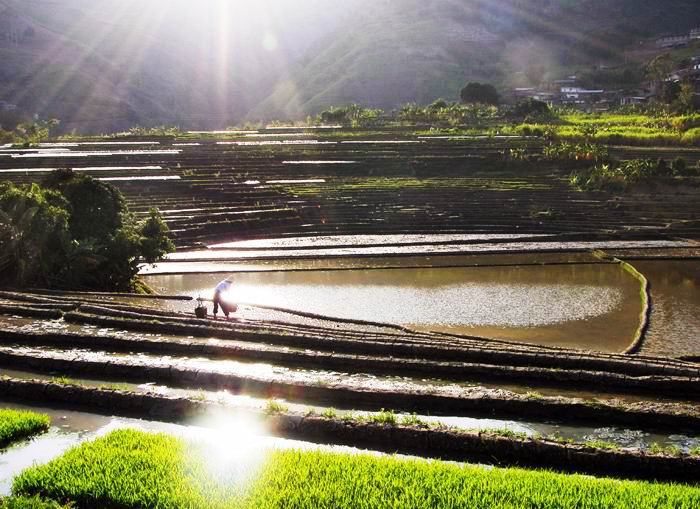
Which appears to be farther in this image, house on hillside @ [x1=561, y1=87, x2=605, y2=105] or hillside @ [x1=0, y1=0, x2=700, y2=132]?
hillside @ [x1=0, y1=0, x2=700, y2=132]

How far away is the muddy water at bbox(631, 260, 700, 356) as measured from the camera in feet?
61.6

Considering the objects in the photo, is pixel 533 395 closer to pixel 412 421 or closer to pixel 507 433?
pixel 507 433

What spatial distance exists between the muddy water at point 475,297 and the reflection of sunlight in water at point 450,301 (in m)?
0.03

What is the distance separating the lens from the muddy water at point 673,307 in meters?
18.8

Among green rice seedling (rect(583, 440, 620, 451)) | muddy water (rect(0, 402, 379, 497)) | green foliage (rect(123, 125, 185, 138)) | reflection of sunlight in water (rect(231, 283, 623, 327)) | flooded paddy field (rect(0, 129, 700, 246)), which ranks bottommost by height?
green rice seedling (rect(583, 440, 620, 451))

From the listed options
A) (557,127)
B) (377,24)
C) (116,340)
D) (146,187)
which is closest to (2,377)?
(116,340)

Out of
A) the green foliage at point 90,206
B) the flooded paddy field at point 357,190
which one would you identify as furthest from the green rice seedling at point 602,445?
the flooded paddy field at point 357,190

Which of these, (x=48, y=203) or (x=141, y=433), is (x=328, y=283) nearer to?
(x=48, y=203)

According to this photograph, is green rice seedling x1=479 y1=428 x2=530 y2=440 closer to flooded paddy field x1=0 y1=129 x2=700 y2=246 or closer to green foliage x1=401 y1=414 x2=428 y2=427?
green foliage x1=401 y1=414 x2=428 y2=427

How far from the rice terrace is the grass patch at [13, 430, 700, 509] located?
0.13 feet

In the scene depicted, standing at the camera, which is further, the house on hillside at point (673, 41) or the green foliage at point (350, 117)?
the house on hillside at point (673, 41)

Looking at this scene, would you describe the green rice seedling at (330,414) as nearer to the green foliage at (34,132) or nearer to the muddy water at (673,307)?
the muddy water at (673,307)

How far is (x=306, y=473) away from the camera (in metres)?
8.48

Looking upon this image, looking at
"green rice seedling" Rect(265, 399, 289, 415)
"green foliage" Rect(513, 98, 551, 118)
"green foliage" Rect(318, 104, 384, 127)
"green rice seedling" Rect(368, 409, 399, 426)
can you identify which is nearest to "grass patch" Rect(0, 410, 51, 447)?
"green rice seedling" Rect(265, 399, 289, 415)
